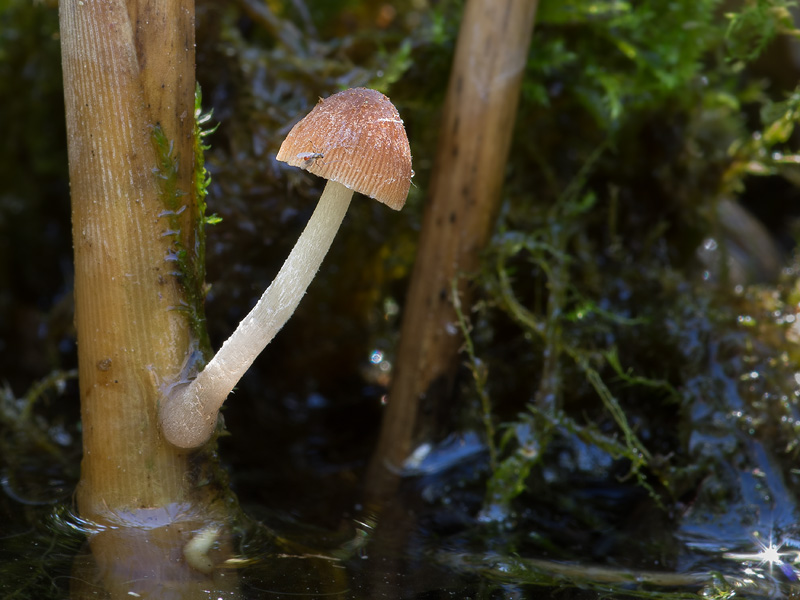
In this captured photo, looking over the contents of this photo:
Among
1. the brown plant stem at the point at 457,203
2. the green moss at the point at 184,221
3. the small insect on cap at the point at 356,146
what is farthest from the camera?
the brown plant stem at the point at 457,203

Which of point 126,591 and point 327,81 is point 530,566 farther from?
point 327,81

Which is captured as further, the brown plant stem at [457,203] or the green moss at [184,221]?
the brown plant stem at [457,203]

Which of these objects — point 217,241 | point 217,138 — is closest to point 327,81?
point 217,138

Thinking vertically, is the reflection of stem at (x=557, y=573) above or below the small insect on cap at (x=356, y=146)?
below

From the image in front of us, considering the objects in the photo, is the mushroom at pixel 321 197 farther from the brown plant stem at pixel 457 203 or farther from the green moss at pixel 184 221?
the brown plant stem at pixel 457 203

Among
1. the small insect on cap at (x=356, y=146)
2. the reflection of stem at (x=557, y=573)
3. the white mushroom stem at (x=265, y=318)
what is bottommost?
the reflection of stem at (x=557, y=573)

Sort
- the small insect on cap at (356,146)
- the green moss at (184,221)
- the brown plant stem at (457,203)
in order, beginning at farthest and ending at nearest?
the brown plant stem at (457,203) < the green moss at (184,221) < the small insect on cap at (356,146)

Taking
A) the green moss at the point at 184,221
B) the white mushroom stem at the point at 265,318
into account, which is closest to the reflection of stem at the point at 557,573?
the white mushroom stem at the point at 265,318

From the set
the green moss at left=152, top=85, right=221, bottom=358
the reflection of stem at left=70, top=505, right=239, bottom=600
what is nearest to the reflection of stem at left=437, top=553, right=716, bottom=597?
the reflection of stem at left=70, top=505, right=239, bottom=600
